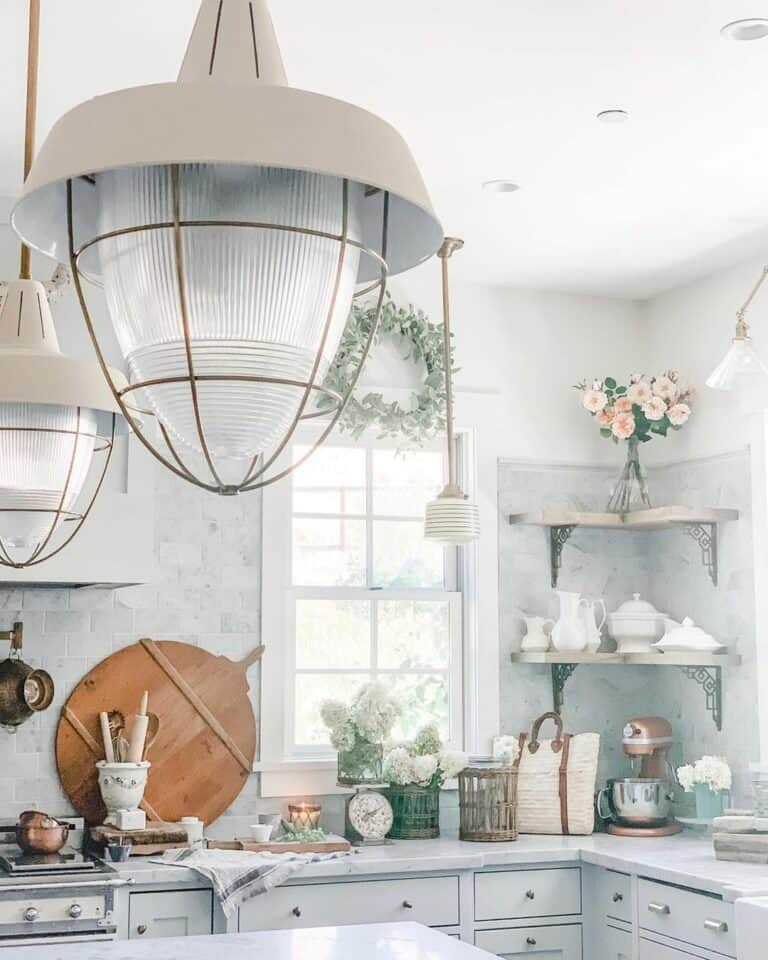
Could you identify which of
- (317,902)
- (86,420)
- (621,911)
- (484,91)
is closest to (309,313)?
(86,420)


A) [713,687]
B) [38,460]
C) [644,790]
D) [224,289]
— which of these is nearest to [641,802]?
[644,790]

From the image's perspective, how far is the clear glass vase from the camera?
15.8 feet

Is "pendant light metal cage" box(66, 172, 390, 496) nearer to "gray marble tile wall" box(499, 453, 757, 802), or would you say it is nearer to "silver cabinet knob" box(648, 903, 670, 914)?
"silver cabinet knob" box(648, 903, 670, 914)

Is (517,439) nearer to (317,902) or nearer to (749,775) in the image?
(749,775)

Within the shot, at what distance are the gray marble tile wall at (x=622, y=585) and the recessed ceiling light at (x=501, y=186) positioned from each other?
4.10 feet

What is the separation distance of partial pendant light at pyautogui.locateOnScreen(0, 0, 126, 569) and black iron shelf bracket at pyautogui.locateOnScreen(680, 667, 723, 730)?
3247 mm

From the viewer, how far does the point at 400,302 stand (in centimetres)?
469

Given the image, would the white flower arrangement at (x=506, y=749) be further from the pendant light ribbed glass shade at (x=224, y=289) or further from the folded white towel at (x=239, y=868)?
the pendant light ribbed glass shade at (x=224, y=289)

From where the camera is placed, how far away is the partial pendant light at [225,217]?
946 mm

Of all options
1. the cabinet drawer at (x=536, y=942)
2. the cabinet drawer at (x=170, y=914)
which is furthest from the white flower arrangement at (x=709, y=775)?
the cabinet drawer at (x=170, y=914)

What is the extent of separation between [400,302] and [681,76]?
1752 mm

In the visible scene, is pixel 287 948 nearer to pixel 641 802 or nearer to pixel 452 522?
→ pixel 452 522

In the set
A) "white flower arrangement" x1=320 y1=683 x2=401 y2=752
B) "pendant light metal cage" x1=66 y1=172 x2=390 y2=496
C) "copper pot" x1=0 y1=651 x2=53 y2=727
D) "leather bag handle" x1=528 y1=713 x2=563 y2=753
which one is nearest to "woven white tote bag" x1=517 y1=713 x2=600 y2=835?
"leather bag handle" x1=528 y1=713 x2=563 y2=753

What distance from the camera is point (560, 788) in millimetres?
4406
